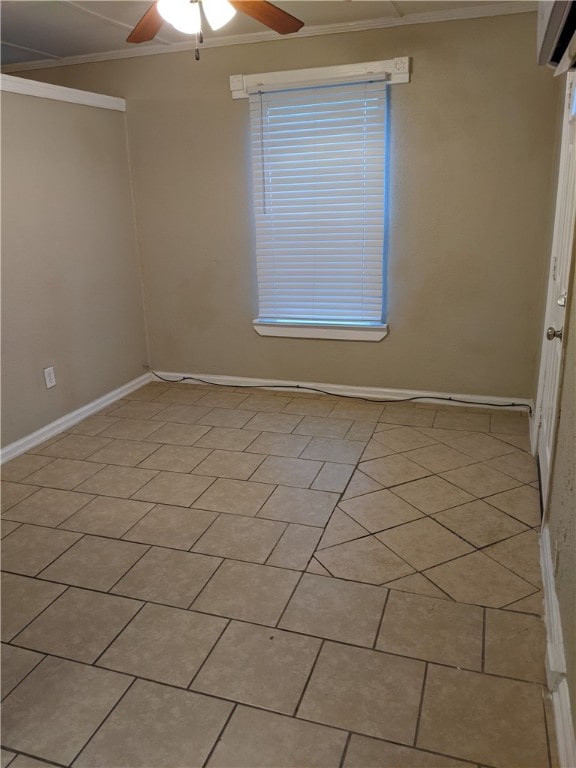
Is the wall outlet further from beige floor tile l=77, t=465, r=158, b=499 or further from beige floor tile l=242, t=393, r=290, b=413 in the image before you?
beige floor tile l=242, t=393, r=290, b=413

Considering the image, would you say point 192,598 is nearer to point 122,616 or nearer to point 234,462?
point 122,616

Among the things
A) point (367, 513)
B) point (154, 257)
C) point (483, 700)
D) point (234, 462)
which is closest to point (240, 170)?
point (154, 257)

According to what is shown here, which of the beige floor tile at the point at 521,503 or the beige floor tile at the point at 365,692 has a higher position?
the beige floor tile at the point at 521,503

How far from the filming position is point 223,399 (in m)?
4.15

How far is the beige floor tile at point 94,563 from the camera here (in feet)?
7.40

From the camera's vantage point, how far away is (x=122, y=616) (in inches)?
81.0

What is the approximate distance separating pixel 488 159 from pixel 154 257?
7.91 ft

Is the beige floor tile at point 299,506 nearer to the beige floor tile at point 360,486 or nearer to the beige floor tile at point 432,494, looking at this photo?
the beige floor tile at point 360,486

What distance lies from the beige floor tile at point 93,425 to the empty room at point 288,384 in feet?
0.11

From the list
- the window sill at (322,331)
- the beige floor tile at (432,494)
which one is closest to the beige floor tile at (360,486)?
the beige floor tile at (432,494)

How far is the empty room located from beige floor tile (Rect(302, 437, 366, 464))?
37 mm

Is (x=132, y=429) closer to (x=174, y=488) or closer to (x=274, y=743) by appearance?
(x=174, y=488)

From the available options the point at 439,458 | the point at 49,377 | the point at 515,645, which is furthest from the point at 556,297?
the point at 49,377

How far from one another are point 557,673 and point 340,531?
3.43 ft
